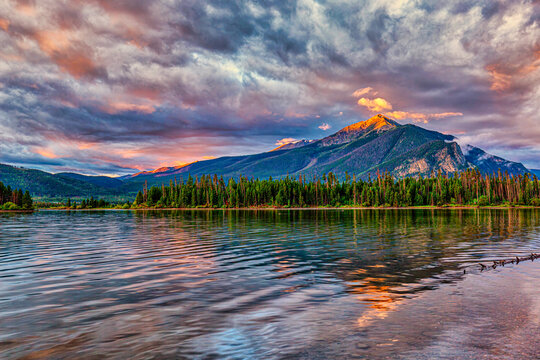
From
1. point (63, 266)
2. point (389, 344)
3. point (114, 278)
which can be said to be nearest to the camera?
point (389, 344)

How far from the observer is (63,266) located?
29.7 metres

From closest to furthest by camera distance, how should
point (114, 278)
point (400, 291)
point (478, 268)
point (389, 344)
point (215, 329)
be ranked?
point (389, 344), point (215, 329), point (400, 291), point (114, 278), point (478, 268)

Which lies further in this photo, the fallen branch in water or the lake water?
the fallen branch in water

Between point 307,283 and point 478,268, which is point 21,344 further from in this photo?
point 478,268

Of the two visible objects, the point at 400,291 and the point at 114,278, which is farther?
the point at 114,278

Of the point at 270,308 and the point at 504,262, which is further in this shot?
the point at 504,262

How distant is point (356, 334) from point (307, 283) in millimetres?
9245

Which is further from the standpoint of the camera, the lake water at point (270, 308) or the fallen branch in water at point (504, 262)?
the fallen branch in water at point (504, 262)

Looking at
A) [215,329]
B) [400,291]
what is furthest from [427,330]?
[215,329]

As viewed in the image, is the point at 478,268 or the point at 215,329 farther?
the point at 478,268

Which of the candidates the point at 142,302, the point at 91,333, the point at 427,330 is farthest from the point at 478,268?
the point at 91,333

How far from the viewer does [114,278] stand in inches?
966

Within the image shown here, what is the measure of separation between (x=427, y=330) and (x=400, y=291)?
21.7 ft

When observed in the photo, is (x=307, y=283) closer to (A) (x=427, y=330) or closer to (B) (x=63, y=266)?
(A) (x=427, y=330)
